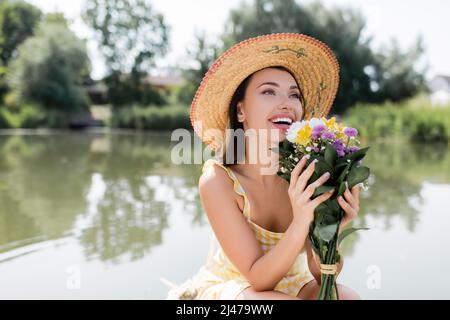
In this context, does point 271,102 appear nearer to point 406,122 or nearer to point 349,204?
point 349,204

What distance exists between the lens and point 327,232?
171cm

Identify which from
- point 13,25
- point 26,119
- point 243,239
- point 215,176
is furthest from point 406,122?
point 13,25

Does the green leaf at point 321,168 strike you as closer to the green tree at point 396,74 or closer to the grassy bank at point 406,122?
the grassy bank at point 406,122

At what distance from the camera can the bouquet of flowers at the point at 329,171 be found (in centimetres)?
172

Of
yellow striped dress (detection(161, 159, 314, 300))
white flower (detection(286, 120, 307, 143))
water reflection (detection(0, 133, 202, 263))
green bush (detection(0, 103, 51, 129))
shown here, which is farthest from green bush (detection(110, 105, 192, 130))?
white flower (detection(286, 120, 307, 143))

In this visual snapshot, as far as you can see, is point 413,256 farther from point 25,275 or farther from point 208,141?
point 25,275

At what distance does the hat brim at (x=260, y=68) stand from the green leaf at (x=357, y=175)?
724 mm

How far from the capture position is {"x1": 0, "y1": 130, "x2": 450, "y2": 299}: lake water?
12.8 ft

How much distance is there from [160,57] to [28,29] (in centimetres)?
1253

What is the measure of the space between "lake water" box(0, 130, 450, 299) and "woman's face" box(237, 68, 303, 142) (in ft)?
6.24

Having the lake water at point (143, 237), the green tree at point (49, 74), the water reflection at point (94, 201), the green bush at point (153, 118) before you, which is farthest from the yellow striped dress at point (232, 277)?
the green tree at point (49, 74)

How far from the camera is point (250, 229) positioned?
2035 millimetres

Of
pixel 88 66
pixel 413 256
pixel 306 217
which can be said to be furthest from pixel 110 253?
pixel 88 66
